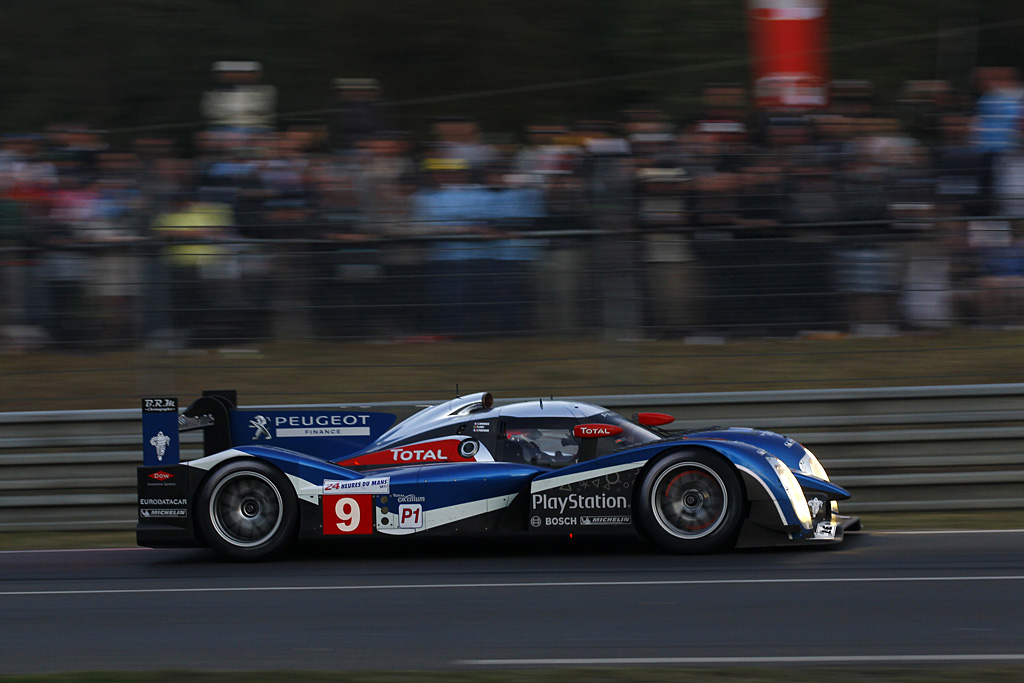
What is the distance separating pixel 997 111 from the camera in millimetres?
9688

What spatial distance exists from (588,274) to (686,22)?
787cm

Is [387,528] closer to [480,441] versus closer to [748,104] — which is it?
[480,441]

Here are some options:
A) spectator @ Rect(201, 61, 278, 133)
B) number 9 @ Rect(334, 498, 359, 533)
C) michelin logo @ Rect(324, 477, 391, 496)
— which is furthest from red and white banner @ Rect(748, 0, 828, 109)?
number 9 @ Rect(334, 498, 359, 533)

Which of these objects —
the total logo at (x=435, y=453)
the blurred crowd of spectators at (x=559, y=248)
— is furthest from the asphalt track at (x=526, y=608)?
the blurred crowd of spectators at (x=559, y=248)

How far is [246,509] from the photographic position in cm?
748

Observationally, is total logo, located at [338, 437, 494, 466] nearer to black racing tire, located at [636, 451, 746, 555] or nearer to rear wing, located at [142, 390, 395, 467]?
rear wing, located at [142, 390, 395, 467]

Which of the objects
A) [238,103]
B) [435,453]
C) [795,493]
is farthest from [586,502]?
[238,103]

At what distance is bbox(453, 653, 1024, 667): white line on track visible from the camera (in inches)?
180

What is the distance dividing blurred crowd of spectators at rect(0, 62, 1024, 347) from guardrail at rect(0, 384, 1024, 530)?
19.8 inches

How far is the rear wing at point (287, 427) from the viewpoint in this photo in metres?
7.95

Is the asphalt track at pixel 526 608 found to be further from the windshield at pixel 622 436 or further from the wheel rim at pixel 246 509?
the windshield at pixel 622 436

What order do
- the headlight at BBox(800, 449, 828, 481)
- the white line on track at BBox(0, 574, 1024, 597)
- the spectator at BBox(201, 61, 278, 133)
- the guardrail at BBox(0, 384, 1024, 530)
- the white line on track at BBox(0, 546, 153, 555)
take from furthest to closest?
the spectator at BBox(201, 61, 278, 133)
the guardrail at BBox(0, 384, 1024, 530)
the white line on track at BBox(0, 546, 153, 555)
the headlight at BBox(800, 449, 828, 481)
the white line on track at BBox(0, 574, 1024, 597)

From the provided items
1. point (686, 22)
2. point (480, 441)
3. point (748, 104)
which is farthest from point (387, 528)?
point (686, 22)

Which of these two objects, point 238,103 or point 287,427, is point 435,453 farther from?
point 238,103
